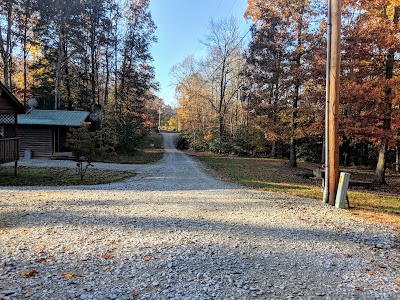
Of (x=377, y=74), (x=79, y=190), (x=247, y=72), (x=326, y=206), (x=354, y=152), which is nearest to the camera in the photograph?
(x=326, y=206)

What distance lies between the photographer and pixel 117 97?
28.5 m

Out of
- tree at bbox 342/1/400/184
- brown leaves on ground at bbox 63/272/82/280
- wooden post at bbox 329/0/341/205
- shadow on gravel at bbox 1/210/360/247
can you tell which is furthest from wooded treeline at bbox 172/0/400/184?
brown leaves on ground at bbox 63/272/82/280

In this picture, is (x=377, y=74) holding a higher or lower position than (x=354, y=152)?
higher

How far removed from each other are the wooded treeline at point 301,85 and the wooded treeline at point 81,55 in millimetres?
9454

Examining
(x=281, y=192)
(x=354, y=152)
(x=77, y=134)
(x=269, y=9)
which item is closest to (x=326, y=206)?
(x=281, y=192)

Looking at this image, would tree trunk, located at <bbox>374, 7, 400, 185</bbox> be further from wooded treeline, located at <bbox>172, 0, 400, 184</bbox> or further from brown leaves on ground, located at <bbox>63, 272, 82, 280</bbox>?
brown leaves on ground, located at <bbox>63, 272, 82, 280</bbox>

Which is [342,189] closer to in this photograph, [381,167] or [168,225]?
[168,225]

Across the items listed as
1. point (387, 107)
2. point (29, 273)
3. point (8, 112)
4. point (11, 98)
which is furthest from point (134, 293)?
point (387, 107)

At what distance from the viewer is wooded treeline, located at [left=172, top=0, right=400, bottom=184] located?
40.0 ft

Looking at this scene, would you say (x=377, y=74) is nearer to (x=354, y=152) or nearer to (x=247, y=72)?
(x=247, y=72)

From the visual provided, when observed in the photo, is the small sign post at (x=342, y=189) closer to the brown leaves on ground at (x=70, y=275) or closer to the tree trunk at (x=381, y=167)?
the brown leaves on ground at (x=70, y=275)

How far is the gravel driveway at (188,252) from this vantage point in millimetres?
3141

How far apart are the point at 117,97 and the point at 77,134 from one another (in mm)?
17940

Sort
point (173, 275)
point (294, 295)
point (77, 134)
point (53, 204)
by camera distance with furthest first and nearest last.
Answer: point (77, 134) < point (53, 204) < point (173, 275) < point (294, 295)
